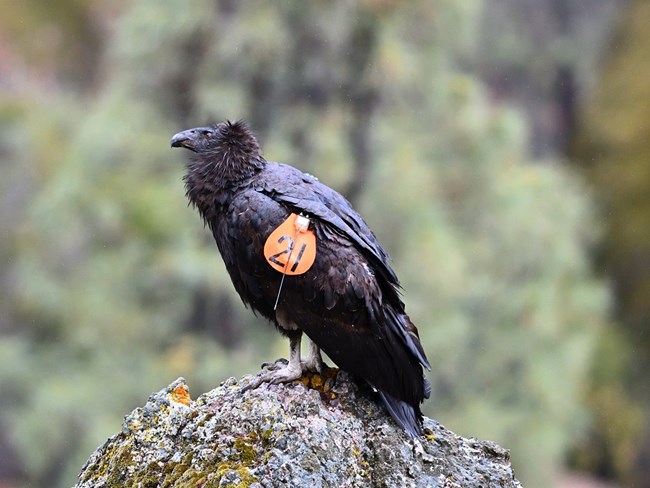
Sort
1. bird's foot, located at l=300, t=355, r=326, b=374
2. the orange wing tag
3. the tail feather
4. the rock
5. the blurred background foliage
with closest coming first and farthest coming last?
the rock
the tail feather
the orange wing tag
bird's foot, located at l=300, t=355, r=326, b=374
the blurred background foliage

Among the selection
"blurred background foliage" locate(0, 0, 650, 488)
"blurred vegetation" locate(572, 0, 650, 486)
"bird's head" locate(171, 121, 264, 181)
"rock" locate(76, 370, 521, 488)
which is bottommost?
"rock" locate(76, 370, 521, 488)

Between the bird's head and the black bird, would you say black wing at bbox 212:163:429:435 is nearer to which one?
the black bird

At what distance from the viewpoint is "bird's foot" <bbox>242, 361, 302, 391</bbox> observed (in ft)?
14.8

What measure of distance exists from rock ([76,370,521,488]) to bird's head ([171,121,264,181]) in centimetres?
102

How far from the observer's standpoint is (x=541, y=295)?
1276cm

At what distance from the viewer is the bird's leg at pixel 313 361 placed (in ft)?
15.3

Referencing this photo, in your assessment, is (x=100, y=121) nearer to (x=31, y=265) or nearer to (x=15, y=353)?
(x=31, y=265)

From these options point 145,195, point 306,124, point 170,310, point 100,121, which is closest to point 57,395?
point 170,310

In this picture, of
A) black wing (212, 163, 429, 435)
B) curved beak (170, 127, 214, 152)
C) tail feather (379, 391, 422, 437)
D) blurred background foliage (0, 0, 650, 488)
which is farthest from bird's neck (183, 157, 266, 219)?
blurred background foliage (0, 0, 650, 488)

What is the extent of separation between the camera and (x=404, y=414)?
172 inches

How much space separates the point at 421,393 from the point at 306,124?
8.03 m

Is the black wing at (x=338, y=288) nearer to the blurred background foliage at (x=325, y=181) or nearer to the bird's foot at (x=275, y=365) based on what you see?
the bird's foot at (x=275, y=365)

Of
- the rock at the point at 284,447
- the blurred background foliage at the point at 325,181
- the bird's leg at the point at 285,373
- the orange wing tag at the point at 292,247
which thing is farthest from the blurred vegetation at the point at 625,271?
the orange wing tag at the point at 292,247

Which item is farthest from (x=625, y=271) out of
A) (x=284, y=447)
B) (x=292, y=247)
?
(x=284, y=447)
